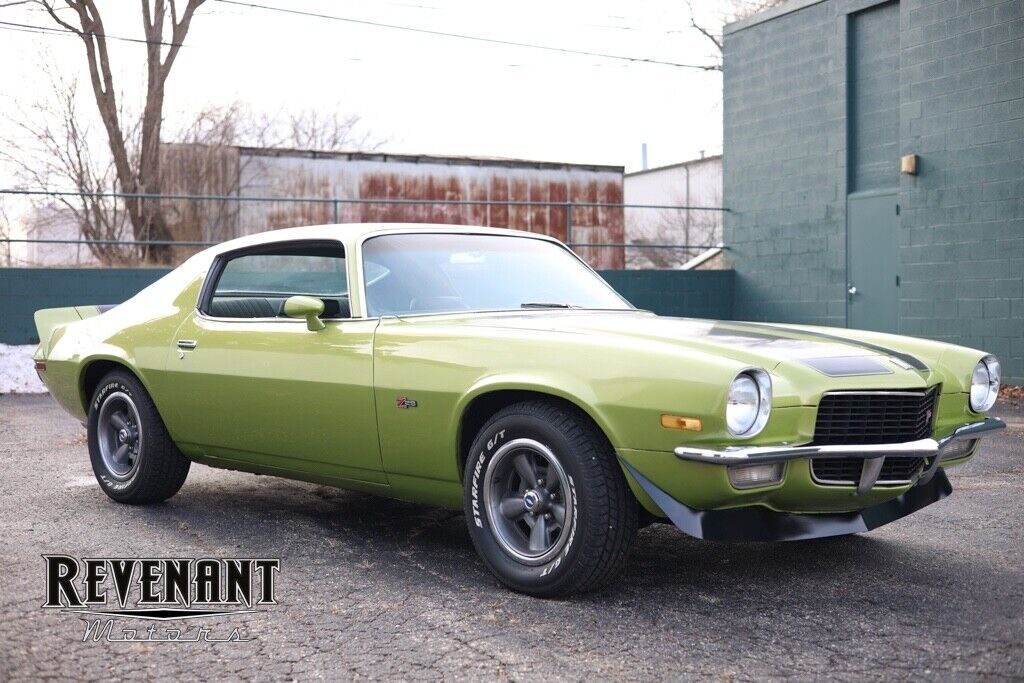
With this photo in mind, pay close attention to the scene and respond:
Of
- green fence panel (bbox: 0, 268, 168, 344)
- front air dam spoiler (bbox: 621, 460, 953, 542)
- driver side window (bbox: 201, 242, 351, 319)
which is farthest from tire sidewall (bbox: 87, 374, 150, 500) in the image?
green fence panel (bbox: 0, 268, 168, 344)

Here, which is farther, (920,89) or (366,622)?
(920,89)

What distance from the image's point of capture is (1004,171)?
12352mm

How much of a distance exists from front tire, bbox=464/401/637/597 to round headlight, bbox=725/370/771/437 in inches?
18.7

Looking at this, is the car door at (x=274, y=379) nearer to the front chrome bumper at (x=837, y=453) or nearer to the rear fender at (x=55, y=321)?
the rear fender at (x=55, y=321)

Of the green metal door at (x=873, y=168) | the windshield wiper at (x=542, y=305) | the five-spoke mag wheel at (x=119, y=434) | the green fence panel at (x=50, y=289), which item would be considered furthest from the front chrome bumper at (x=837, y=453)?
the green metal door at (x=873, y=168)

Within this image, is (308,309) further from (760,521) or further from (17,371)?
(17,371)

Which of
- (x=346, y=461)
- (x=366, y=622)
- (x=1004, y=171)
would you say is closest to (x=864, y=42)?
(x=1004, y=171)

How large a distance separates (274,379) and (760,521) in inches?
87.3

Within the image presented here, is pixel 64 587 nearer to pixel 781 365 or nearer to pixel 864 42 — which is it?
pixel 781 365

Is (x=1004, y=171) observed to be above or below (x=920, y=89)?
below

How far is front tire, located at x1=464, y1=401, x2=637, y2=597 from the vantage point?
3871 mm

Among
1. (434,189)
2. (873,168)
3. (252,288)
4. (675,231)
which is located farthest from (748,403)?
(675,231)

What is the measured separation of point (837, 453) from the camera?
12.4 feet

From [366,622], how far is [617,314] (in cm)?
194
